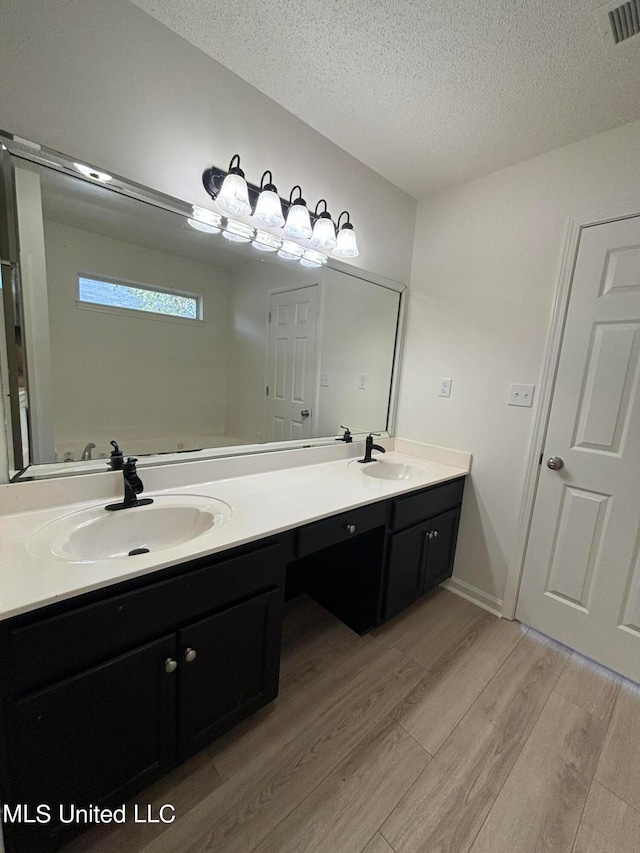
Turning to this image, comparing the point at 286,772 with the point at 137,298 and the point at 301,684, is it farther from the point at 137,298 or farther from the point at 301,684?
the point at 137,298

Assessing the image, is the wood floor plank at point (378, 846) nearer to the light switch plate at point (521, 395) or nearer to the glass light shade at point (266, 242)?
the light switch plate at point (521, 395)

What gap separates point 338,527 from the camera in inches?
51.5

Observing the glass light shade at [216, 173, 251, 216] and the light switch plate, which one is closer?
the glass light shade at [216, 173, 251, 216]

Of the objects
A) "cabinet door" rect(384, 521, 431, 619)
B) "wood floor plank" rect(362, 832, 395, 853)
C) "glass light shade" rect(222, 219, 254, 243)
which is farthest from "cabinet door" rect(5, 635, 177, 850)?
"glass light shade" rect(222, 219, 254, 243)

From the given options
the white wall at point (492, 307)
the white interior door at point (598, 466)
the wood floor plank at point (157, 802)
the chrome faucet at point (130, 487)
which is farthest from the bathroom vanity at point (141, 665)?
the white interior door at point (598, 466)

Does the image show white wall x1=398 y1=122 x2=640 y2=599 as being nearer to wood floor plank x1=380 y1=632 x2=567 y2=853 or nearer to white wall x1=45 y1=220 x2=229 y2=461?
wood floor plank x1=380 y1=632 x2=567 y2=853

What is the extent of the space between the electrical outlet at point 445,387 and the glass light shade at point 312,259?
962mm

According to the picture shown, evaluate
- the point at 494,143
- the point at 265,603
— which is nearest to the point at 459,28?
the point at 494,143

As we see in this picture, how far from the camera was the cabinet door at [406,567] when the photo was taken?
5.25 feet

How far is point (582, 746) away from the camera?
4.00ft

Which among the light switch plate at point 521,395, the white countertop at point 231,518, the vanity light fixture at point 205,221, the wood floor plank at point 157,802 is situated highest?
the vanity light fixture at point 205,221

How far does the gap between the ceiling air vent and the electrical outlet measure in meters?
1.34

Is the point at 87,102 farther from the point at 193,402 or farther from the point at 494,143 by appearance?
the point at 494,143

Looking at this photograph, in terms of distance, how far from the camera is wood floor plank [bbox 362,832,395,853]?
91 centimetres
